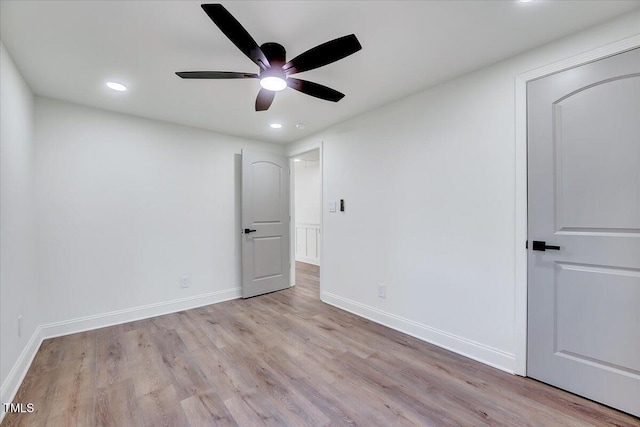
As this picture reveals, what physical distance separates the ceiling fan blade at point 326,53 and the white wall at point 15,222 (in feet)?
6.37

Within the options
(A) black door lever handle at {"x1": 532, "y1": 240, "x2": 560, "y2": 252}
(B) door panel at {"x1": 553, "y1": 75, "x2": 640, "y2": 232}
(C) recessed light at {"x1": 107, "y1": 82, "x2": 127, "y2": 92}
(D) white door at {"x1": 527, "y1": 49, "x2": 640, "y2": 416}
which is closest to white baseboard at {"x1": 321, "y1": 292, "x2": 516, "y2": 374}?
(D) white door at {"x1": 527, "y1": 49, "x2": 640, "y2": 416}

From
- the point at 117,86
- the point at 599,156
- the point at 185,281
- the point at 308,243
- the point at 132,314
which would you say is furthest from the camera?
the point at 308,243

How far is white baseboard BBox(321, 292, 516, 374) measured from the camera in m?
2.09

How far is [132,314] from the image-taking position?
3.10 m

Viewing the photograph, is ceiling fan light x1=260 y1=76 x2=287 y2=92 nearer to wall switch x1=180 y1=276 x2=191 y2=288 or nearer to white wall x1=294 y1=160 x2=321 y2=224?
wall switch x1=180 y1=276 x2=191 y2=288

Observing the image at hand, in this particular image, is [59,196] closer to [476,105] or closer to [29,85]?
[29,85]

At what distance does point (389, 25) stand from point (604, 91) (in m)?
1.39

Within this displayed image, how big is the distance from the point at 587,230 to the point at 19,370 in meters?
4.00

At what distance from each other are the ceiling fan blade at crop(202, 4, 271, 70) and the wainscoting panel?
4.74 m

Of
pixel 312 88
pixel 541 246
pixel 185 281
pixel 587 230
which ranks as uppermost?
pixel 312 88

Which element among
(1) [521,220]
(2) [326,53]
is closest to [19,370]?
(2) [326,53]

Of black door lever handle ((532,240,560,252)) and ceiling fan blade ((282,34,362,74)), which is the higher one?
ceiling fan blade ((282,34,362,74))

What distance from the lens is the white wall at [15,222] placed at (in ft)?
5.79

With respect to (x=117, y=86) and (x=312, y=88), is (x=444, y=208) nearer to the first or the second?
(x=312, y=88)
